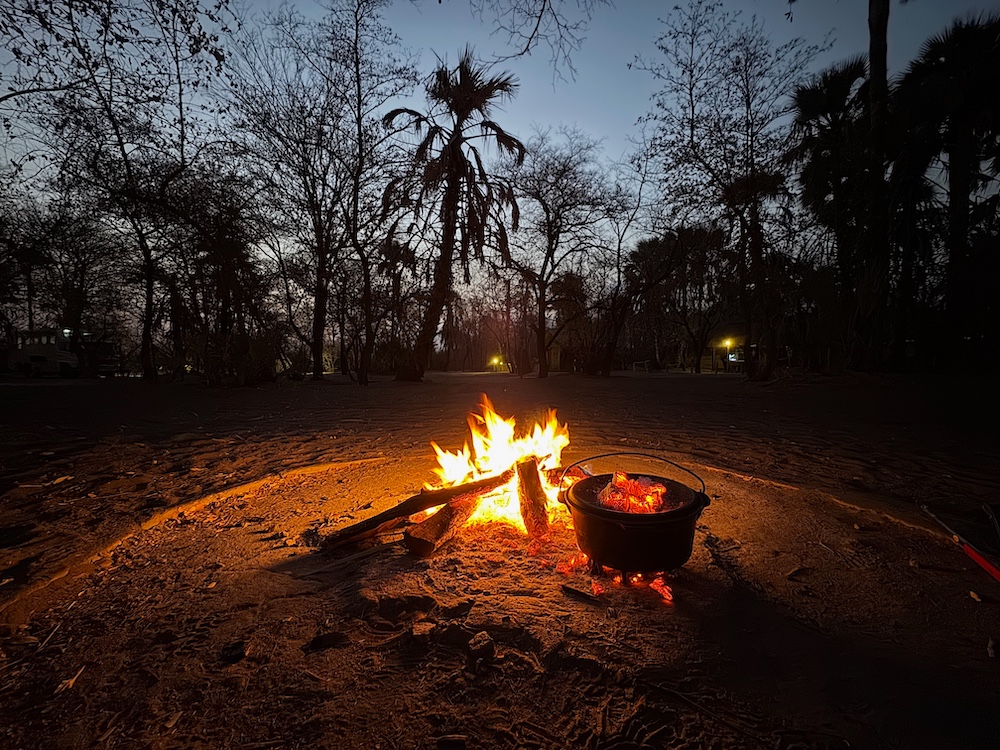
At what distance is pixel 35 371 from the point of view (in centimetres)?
2598

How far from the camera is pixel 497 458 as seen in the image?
415 centimetres

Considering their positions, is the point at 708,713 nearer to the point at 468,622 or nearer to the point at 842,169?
the point at 468,622

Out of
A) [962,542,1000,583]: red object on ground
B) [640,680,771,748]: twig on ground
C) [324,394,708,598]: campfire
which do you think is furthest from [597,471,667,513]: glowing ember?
[962,542,1000,583]: red object on ground

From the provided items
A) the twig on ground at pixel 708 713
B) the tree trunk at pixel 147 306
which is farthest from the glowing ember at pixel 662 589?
the tree trunk at pixel 147 306

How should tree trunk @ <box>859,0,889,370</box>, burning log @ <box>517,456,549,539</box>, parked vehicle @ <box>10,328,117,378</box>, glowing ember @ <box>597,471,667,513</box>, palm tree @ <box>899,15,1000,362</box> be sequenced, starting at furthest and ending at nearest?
parked vehicle @ <box>10,328,117,378</box> → palm tree @ <box>899,15,1000,362</box> → tree trunk @ <box>859,0,889,370</box> → burning log @ <box>517,456,549,539</box> → glowing ember @ <box>597,471,667,513</box>

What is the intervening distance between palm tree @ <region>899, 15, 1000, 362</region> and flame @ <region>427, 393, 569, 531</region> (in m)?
24.1

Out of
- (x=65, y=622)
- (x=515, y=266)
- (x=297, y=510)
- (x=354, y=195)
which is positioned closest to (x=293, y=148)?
(x=354, y=195)

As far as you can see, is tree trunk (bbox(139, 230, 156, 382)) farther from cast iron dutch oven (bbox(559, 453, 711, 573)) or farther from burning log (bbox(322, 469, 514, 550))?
cast iron dutch oven (bbox(559, 453, 711, 573))

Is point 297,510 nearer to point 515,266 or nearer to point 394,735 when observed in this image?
point 394,735

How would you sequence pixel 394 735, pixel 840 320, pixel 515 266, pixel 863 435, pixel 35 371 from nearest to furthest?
pixel 394 735 < pixel 863 435 < pixel 840 320 < pixel 515 266 < pixel 35 371

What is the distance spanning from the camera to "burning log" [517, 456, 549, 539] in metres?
3.21

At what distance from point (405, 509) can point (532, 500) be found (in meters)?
0.98

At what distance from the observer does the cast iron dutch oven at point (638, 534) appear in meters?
2.37

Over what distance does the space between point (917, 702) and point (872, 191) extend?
19.3 metres
